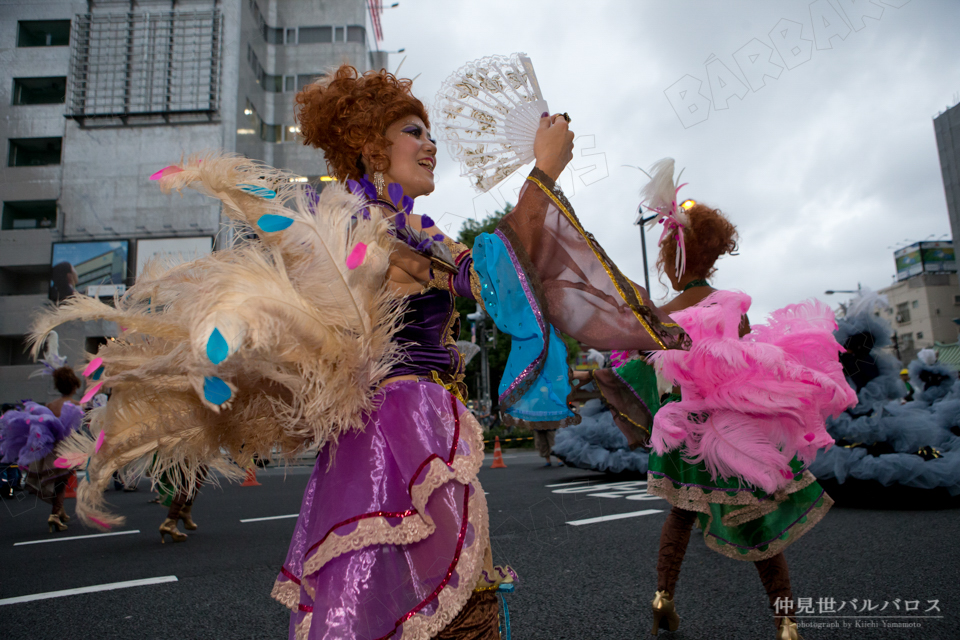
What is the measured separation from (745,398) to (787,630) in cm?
92

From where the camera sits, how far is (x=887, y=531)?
4.30 meters

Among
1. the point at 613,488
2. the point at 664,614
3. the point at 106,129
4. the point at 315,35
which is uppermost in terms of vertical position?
the point at 315,35

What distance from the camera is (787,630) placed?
91.2 inches

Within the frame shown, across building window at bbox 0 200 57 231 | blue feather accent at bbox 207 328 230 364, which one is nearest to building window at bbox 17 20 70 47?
building window at bbox 0 200 57 231

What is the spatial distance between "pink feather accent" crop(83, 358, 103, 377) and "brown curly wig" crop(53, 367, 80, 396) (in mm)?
6827

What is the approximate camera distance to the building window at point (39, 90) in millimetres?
22266

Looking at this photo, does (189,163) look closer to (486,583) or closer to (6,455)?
(486,583)

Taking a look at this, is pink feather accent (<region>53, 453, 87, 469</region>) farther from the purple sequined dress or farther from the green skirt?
the green skirt

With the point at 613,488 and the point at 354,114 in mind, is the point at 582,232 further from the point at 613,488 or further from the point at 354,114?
the point at 613,488

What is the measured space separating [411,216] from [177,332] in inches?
24.8

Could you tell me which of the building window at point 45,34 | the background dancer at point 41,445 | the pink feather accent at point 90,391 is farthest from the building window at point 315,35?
the pink feather accent at point 90,391

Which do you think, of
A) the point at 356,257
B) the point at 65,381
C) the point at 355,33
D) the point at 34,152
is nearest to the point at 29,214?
the point at 34,152

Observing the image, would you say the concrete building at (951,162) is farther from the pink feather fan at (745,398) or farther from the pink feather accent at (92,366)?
the pink feather accent at (92,366)

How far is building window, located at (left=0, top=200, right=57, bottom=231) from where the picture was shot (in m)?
21.9
